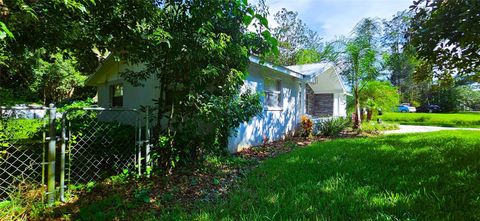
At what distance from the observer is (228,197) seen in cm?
385

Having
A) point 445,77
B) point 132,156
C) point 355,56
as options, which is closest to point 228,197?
point 132,156

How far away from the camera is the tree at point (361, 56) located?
1220cm

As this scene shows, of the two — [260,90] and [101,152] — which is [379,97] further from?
[101,152]

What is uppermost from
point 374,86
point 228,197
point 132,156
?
point 374,86

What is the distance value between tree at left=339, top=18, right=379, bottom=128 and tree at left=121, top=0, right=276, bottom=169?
28.7 feet

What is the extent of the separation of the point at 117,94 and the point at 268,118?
6.27 m

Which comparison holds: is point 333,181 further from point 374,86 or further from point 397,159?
point 374,86

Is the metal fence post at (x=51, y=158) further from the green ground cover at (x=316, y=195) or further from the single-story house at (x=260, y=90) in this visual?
the single-story house at (x=260, y=90)

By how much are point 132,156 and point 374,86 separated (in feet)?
43.9

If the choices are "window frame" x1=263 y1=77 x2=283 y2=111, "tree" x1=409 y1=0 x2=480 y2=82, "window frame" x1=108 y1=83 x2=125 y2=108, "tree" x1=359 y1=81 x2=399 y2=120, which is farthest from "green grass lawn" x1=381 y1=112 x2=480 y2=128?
"window frame" x1=108 y1=83 x2=125 y2=108

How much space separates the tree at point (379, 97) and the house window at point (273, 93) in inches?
271

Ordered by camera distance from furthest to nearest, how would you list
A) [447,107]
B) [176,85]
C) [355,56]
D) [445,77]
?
[447,107] < [355,56] < [445,77] < [176,85]

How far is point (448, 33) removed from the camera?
14.9 feet

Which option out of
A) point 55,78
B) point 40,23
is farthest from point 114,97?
point 55,78
